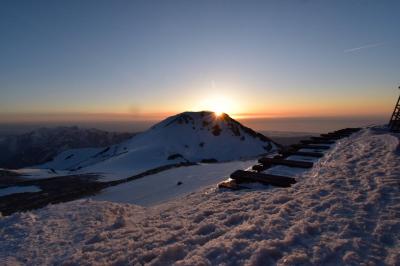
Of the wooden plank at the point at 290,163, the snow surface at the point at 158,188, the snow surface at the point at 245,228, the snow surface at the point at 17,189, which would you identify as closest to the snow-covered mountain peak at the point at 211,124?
the snow surface at the point at 17,189

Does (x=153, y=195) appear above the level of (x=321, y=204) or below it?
below

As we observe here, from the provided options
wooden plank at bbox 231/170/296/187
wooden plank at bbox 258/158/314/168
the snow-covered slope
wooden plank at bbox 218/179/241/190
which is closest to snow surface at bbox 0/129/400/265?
wooden plank at bbox 231/170/296/187

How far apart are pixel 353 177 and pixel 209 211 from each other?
4.25 m

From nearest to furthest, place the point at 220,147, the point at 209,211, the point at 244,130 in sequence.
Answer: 1. the point at 209,211
2. the point at 220,147
3. the point at 244,130

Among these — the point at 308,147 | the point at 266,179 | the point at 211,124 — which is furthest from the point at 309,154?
the point at 211,124

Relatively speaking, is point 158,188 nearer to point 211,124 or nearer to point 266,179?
point 266,179

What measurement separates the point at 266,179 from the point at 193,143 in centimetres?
6804

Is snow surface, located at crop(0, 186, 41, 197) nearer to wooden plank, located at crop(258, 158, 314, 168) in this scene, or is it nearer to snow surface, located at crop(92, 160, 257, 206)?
snow surface, located at crop(92, 160, 257, 206)

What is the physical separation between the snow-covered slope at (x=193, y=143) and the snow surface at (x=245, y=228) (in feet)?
160

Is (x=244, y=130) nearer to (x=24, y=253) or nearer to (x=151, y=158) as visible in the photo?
(x=151, y=158)

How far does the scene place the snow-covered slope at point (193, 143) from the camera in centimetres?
6314

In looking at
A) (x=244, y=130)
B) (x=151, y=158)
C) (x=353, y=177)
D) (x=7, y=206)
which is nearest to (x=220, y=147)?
(x=244, y=130)

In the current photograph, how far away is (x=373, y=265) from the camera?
3680 millimetres

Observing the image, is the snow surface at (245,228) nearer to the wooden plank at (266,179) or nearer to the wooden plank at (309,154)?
the wooden plank at (266,179)
